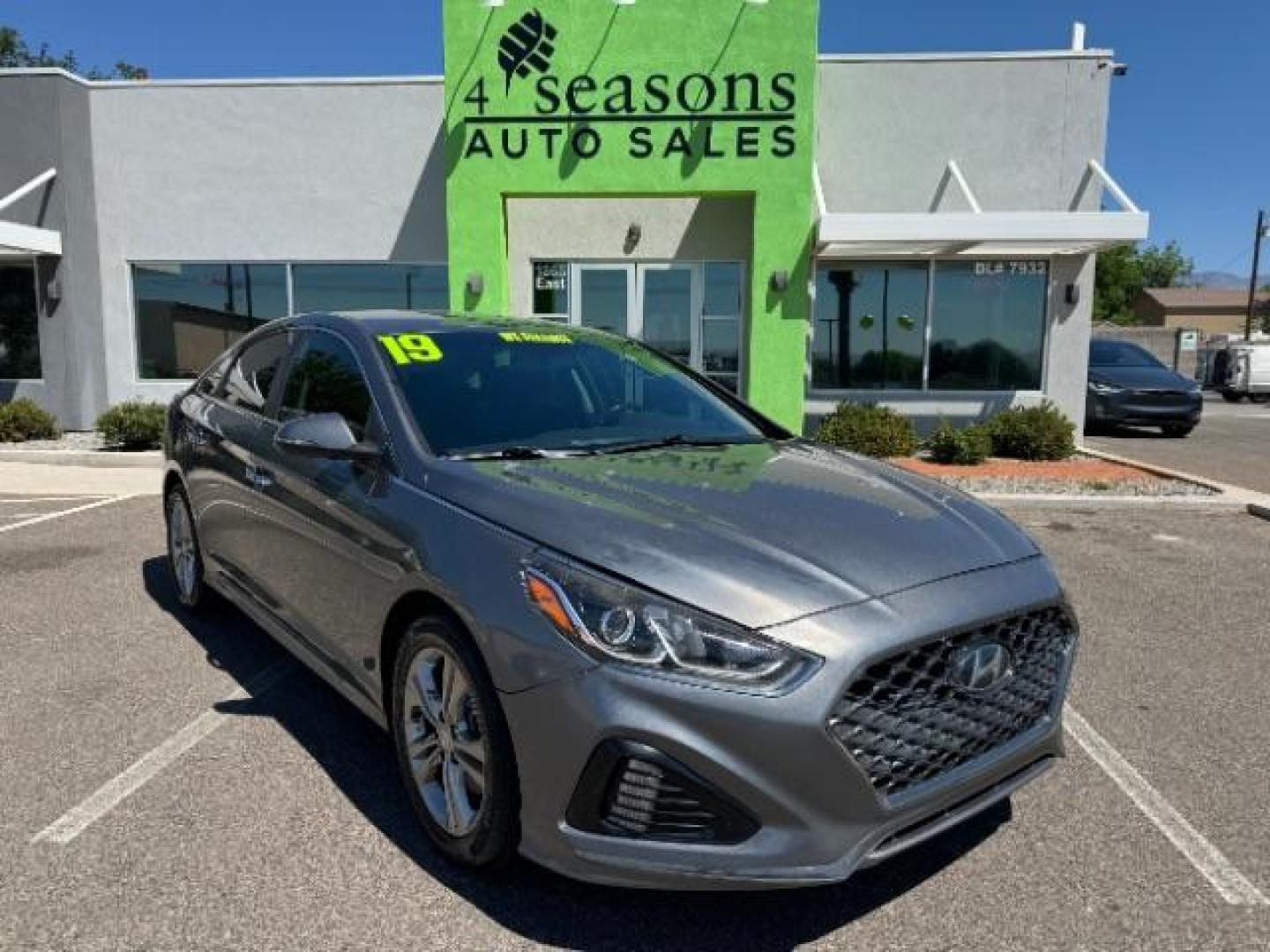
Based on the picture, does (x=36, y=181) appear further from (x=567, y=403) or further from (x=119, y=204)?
(x=567, y=403)

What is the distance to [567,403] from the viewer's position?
3.57m

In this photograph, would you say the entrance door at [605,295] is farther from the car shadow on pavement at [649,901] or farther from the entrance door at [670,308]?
the car shadow on pavement at [649,901]

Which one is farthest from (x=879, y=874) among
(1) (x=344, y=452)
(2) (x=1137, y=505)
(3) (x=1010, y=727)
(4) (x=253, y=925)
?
(2) (x=1137, y=505)

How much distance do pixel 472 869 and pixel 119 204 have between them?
13860 millimetres

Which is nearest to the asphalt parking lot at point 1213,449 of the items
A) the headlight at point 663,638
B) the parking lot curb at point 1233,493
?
Result: the parking lot curb at point 1233,493

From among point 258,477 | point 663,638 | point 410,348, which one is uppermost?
point 410,348

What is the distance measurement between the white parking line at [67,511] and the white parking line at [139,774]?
15.4 feet

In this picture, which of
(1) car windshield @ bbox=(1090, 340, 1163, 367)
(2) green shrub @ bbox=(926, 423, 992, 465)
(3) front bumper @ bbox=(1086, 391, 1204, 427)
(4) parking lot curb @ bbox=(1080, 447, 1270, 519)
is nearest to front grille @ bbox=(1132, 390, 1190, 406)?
(3) front bumper @ bbox=(1086, 391, 1204, 427)

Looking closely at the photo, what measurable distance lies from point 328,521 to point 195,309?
12.1 m

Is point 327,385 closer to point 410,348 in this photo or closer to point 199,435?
point 410,348

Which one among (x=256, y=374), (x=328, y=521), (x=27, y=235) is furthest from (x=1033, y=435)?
(x=27, y=235)

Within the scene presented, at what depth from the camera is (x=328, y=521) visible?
10.7 ft

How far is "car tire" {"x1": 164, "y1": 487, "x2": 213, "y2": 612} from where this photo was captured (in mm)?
4945

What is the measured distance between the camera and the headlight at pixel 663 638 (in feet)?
7.01
